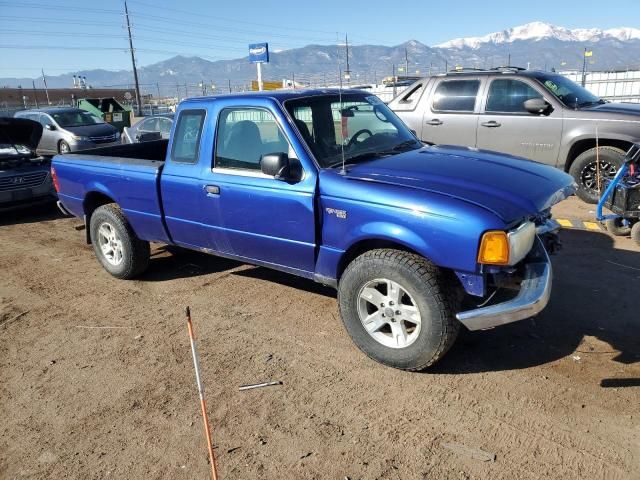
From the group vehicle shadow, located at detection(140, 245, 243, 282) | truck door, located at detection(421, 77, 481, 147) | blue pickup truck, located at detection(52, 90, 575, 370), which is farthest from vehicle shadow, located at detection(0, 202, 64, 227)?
truck door, located at detection(421, 77, 481, 147)

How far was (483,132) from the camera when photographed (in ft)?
26.7

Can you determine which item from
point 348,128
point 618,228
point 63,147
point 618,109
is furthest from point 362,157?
point 63,147

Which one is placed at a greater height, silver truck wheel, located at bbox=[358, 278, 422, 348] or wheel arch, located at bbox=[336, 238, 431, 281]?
wheel arch, located at bbox=[336, 238, 431, 281]

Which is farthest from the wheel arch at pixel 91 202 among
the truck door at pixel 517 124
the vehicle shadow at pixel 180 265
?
the truck door at pixel 517 124

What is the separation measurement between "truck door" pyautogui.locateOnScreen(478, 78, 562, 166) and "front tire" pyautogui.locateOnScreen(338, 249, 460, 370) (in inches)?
213

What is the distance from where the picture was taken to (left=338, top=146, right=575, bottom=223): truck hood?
129 inches

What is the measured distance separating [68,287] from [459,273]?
4.22 metres

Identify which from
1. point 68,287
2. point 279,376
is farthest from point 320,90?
point 68,287

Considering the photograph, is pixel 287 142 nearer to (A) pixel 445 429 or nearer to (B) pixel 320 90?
(B) pixel 320 90

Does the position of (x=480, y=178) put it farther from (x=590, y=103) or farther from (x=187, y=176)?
(x=590, y=103)

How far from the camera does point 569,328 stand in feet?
13.3

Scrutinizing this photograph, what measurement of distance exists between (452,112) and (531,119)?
1.20m

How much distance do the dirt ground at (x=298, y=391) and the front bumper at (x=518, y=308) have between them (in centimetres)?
52

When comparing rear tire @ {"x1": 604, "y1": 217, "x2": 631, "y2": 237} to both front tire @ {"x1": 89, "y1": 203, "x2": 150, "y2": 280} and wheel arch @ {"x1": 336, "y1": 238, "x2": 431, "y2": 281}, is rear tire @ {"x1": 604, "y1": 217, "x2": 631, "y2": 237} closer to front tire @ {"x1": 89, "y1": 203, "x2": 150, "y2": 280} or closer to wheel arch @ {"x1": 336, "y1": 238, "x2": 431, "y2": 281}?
wheel arch @ {"x1": 336, "y1": 238, "x2": 431, "y2": 281}
